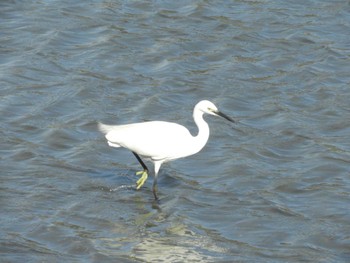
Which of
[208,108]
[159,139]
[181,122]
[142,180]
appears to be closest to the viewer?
[159,139]

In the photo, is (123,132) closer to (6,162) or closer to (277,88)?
(6,162)

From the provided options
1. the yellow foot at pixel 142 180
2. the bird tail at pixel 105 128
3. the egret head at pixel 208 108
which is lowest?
the yellow foot at pixel 142 180

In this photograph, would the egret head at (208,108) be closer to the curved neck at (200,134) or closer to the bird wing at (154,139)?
the curved neck at (200,134)

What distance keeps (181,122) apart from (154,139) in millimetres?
2164

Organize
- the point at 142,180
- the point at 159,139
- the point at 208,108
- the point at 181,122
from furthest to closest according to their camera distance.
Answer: the point at 181,122
the point at 142,180
the point at 208,108
the point at 159,139

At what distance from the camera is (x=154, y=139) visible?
420 inches

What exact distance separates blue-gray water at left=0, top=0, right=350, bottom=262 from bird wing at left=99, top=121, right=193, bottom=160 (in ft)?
1.64

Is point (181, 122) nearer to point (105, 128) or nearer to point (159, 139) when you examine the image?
point (105, 128)

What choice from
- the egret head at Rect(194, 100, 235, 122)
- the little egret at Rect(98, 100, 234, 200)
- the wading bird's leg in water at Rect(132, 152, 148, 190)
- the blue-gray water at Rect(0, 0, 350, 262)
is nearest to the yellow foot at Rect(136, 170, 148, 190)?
the wading bird's leg in water at Rect(132, 152, 148, 190)

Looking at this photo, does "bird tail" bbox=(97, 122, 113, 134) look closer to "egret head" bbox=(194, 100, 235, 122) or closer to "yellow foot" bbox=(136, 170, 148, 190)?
"yellow foot" bbox=(136, 170, 148, 190)

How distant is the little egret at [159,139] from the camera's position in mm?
10664

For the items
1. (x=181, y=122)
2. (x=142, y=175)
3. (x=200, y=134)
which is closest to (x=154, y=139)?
(x=200, y=134)

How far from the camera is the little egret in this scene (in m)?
10.7

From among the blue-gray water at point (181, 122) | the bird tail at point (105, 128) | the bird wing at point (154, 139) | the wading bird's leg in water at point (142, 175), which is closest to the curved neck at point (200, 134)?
the bird wing at point (154, 139)
